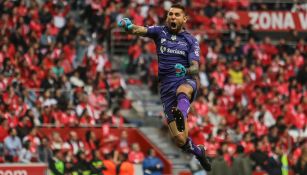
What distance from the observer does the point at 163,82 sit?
1727cm

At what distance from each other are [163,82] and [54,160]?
7203 millimetres

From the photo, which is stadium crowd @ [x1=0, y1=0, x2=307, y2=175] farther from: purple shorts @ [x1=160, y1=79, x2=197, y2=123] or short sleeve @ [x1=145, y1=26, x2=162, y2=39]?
short sleeve @ [x1=145, y1=26, x2=162, y2=39]

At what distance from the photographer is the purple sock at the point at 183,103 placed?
16.6m

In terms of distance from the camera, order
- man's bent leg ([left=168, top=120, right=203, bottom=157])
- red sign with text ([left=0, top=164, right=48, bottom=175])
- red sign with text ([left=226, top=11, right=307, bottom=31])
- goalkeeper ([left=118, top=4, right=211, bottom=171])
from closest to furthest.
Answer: goalkeeper ([left=118, top=4, right=211, bottom=171]), man's bent leg ([left=168, top=120, right=203, bottom=157]), red sign with text ([left=0, top=164, right=48, bottom=175]), red sign with text ([left=226, top=11, right=307, bottom=31])

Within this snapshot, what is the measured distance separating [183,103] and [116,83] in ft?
42.7

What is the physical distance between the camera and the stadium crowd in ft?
83.9

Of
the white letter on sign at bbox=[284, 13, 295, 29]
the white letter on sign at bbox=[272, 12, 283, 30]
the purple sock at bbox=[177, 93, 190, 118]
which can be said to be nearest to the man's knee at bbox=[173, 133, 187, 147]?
the purple sock at bbox=[177, 93, 190, 118]

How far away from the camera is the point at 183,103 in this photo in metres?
16.8

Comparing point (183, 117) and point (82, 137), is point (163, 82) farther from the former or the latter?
point (82, 137)

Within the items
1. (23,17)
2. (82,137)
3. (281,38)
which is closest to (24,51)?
(23,17)

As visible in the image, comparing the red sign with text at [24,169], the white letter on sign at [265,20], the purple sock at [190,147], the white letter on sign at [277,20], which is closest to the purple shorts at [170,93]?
the purple sock at [190,147]

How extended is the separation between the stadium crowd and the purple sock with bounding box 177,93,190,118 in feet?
22.1

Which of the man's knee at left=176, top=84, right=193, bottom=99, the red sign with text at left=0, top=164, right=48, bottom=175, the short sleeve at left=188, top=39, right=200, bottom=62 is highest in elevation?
the short sleeve at left=188, top=39, right=200, bottom=62

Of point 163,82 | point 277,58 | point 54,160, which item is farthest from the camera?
point 277,58
